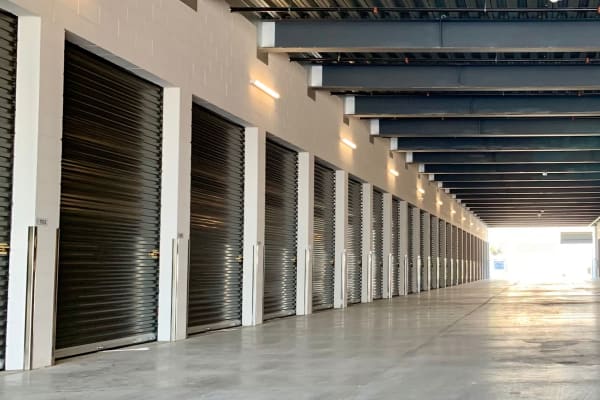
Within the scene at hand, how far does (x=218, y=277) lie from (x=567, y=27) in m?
7.82

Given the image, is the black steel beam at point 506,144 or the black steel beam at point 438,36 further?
the black steel beam at point 506,144

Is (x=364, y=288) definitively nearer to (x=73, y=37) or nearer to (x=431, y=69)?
(x=431, y=69)

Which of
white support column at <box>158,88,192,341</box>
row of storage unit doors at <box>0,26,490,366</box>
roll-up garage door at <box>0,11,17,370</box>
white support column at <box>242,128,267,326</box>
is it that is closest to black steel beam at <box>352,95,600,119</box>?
row of storage unit doors at <box>0,26,490,366</box>

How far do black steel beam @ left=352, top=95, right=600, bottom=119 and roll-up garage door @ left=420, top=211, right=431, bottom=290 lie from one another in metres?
16.6

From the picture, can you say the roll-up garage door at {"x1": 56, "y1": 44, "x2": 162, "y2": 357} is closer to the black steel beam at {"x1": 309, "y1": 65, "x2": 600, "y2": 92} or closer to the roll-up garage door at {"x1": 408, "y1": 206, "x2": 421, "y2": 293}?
the black steel beam at {"x1": 309, "y1": 65, "x2": 600, "y2": 92}

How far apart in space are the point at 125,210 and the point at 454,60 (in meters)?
9.95

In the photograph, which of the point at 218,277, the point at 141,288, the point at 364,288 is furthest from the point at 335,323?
the point at 364,288

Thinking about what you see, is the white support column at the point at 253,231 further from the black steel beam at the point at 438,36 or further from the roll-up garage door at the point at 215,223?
the black steel beam at the point at 438,36

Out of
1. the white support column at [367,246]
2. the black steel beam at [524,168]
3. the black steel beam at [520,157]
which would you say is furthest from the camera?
the black steel beam at [524,168]

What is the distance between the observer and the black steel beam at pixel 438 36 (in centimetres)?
1539

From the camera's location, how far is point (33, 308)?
875 centimetres

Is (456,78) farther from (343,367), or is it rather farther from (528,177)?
(528,177)

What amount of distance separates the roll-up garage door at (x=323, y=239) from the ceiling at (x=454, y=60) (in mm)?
2349

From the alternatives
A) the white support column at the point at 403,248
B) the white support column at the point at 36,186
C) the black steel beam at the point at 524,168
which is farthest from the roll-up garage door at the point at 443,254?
the white support column at the point at 36,186
